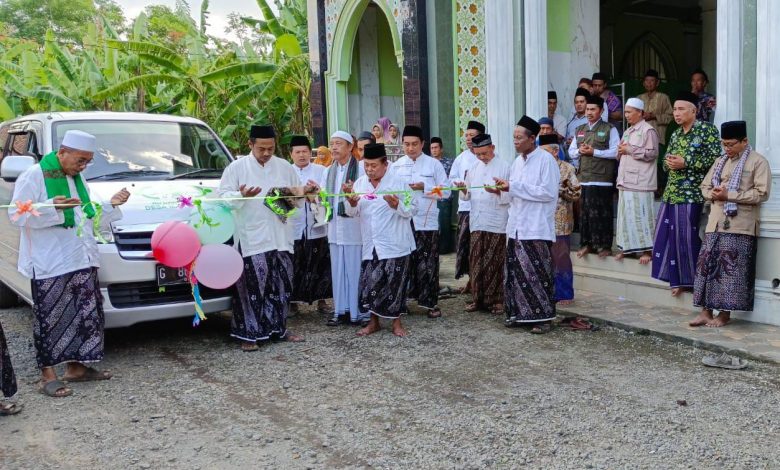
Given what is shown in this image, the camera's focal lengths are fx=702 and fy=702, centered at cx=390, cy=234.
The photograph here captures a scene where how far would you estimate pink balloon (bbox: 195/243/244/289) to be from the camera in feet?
17.0

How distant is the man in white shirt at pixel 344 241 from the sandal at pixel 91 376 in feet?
7.00

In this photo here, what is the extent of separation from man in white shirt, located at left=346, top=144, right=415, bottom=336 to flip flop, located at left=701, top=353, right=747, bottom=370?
7.77 ft

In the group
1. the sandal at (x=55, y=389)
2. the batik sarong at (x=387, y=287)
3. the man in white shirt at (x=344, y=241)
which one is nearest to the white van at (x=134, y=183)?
the sandal at (x=55, y=389)

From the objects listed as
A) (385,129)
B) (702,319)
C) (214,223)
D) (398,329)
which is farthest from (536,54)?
(214,223)

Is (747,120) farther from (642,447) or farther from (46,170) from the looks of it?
(46,170)

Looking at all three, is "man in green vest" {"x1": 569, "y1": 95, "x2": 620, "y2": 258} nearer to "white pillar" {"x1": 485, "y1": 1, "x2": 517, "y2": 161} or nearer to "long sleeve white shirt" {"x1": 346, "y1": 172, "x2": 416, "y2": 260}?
"white pillar" {"x1": 485, "y1": 1, "x2": 517, "y2": 161}

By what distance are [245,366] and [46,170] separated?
195 centimetres

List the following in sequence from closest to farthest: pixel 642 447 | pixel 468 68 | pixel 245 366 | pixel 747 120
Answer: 1. pixel 642 447
2. pixel 245 366
3. pixel 747 120
4. pixel 468 68

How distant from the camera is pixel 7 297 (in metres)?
7.64

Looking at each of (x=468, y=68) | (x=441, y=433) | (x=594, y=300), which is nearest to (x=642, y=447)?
(x=441, y=433)

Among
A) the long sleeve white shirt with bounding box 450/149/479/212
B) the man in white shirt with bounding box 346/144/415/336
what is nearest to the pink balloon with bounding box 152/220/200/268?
the man in white shirt with bounding box 346/144/415/336

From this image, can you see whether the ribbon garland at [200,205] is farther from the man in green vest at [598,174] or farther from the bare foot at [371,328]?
the man in green vest at [598,174]

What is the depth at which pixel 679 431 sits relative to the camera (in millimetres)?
3775

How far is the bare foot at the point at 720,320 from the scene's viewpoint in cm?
572
